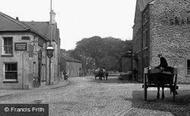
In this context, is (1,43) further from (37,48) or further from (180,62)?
(180,62)

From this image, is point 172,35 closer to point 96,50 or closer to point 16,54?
point 16,54

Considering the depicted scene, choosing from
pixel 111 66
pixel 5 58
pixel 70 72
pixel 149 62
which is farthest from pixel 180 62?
pixel 111 66

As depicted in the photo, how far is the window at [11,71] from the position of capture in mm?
24109

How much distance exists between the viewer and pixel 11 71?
24062 millimetres

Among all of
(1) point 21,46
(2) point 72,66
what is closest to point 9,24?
(1) point 21,46

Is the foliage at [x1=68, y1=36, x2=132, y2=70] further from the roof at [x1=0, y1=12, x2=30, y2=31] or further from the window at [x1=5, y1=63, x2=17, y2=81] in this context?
the window at [x1=5, y1=63, x2=17, y2=81]

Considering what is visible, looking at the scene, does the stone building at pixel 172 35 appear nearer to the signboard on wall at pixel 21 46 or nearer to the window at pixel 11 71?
the signboard on wall at pixel 21 46

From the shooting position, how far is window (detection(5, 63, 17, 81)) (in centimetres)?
2411

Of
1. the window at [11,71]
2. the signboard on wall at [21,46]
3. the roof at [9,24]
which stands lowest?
the window at [11,71]

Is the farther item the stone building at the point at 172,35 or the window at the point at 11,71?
the stone building at the point at 172,35

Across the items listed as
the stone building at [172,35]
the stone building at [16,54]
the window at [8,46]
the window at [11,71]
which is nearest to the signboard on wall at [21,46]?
the stone building at [16,54]

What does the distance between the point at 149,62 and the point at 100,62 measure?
58162mm

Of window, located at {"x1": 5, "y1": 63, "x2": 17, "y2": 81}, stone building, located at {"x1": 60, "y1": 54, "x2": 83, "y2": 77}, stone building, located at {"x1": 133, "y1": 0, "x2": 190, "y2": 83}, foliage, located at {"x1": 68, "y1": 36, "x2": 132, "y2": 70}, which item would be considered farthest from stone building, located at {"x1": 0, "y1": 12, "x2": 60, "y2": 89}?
foliage, located at {"x1": 68, "y1": 36, "x2": 132, "y2": 70}

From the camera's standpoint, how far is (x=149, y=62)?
93.8 ft
